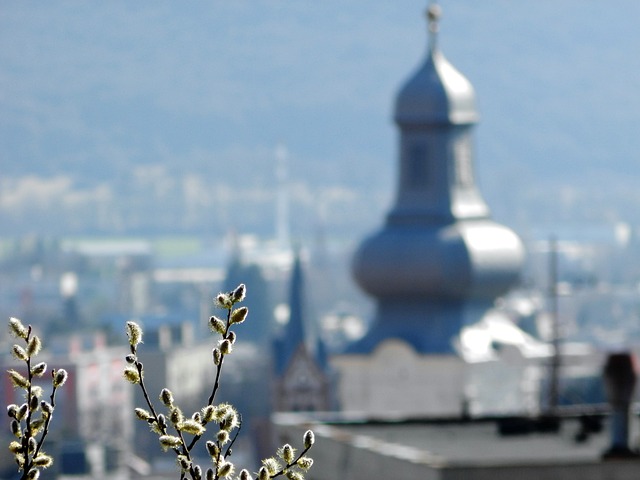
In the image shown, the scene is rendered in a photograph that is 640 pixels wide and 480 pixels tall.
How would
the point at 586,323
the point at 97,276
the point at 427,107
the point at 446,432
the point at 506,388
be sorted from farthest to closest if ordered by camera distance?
the point at 97,276 < the point at 586,323 < the point at 427,107 < the point at 506,388 < the point at 446,432

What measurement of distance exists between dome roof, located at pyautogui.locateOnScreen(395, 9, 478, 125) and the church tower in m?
0.01

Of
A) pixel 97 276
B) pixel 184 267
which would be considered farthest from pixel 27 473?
pixel 184 267

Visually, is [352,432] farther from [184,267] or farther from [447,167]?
[184,267]

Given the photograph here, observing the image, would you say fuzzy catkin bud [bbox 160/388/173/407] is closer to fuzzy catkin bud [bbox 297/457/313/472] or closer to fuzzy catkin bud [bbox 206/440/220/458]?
fuzzy catkin bud [bbox 206/440/220/458]

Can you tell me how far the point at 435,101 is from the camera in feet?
151

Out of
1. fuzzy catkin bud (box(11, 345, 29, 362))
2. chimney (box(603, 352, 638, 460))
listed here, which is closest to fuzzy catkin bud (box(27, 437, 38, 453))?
fuzzy catkin bud (box(11, 345, 29, 362))

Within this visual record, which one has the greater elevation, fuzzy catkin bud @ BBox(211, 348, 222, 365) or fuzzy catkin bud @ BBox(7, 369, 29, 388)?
fuzzy catkin bud @ BBox(211, 348, 222, 365)

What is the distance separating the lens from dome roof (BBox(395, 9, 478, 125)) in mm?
45781

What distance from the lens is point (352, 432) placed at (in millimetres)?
16422

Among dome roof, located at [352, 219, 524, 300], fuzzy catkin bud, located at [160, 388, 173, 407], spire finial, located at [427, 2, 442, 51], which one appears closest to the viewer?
fuzzy catkin bud, located at [160, 388, 173, 407]

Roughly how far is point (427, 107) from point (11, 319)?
40893mm

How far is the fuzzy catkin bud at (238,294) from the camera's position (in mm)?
5125

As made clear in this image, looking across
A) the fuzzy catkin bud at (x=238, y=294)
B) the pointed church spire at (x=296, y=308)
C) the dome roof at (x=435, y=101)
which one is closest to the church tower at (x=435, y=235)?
the dome roof at (x=435, y=101)

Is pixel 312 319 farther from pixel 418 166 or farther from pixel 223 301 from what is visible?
pixel 223 301
